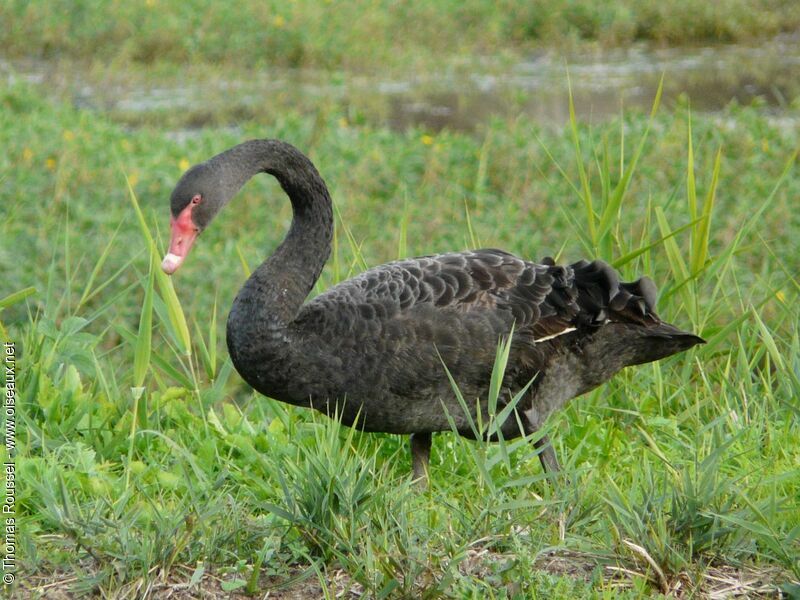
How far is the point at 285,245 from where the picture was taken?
360 cm

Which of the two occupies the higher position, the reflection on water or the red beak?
the red beak

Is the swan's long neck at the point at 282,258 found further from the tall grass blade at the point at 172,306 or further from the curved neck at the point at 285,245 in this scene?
the tall grass blade at the point at 172,306

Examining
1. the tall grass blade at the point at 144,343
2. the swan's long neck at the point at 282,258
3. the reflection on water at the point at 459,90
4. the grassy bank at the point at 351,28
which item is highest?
the swan's long neck at the point at 282,258

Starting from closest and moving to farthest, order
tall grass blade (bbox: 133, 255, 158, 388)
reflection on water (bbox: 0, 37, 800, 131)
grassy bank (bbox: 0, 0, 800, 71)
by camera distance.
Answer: tall grass blade (bbox: 133, 255, 158, 388)
reflection on water (bbox: 0, 37, 800, 131)
grassy bank (bbox: 0, 0, 800, 71)

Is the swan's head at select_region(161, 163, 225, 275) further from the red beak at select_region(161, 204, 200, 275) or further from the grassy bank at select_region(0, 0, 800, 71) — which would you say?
the grassy bank at select_region(0, 0, 800, 71)

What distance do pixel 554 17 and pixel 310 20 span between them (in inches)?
124

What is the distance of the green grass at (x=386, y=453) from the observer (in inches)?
101

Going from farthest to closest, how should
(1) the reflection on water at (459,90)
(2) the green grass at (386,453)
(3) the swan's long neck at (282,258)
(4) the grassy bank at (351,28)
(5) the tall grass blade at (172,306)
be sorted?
(4) the grassy bank at (351,28), (1) the reflection on water at (459,90), (5) the tall grass blade at (172,306), (3) the swan's long neck at (282,258), (2) the green grass at (386,453)

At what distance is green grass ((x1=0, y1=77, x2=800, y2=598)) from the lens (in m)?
2.56

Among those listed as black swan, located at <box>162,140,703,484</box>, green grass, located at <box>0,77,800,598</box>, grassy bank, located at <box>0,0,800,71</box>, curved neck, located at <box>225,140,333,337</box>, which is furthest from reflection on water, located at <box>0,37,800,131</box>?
black swan, located at <box>162,140,703,484</box>

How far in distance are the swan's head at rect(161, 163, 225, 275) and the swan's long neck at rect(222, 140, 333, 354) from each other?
0.13 m

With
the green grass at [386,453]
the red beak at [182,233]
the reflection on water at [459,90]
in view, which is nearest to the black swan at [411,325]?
the red beak at [182,233]

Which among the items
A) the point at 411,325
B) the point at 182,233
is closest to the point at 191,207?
the point at 182,233

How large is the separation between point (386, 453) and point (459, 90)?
8.20 m
